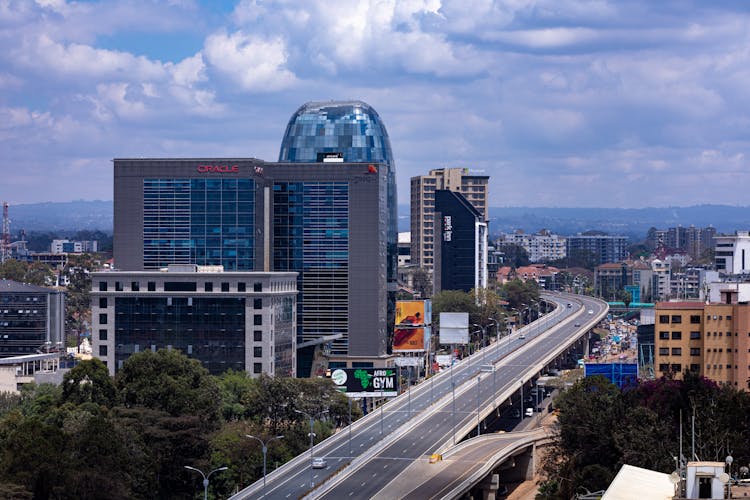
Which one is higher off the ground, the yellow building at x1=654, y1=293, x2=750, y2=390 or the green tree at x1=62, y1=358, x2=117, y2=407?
the yellow building at x1=654, y1=293, x2=750, y2=390

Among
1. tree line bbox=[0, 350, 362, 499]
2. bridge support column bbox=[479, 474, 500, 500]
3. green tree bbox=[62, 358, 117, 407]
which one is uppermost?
green tree bbox=[62, 358, 117, 407]

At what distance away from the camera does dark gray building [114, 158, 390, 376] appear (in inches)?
7500

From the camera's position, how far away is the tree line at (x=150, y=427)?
364ft

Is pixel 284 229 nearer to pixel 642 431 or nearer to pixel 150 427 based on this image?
pixel 150 427

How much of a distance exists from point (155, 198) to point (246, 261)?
13.9m

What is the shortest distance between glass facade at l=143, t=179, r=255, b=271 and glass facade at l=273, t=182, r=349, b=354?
7263mm

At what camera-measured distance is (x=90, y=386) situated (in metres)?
137

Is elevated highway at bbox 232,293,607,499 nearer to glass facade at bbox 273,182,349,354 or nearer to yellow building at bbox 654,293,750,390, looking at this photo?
glass facade at bbox 273,182,349,354

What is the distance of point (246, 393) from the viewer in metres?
157

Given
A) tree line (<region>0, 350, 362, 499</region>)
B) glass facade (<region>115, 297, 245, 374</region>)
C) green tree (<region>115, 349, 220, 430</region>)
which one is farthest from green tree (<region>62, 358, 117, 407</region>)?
glass facade (<region>115, 297, 245, 374</region>)

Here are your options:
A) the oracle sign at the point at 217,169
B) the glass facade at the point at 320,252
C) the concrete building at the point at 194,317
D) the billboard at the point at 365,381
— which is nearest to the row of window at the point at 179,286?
the concrete building at the point at 194,317

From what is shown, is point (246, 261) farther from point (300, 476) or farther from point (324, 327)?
point (300, 476)

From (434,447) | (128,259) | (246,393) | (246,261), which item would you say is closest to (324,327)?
(246,261)

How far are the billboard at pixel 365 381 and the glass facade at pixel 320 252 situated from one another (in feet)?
62.3
